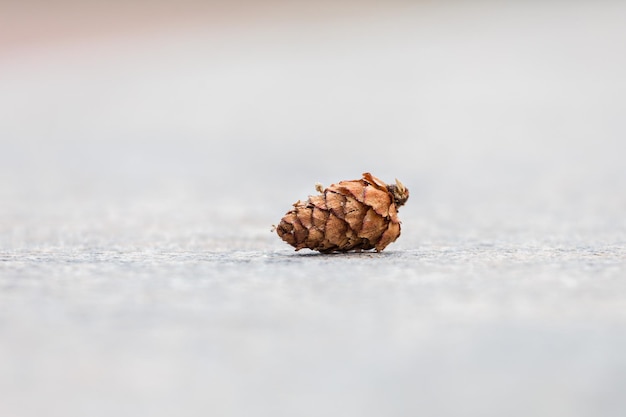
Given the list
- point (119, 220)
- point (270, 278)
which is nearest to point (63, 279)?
point (270, 278)

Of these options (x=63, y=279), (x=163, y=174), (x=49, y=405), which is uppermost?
(x=163, y=174)

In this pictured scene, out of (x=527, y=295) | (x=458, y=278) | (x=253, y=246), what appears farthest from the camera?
(x=253, y=246)

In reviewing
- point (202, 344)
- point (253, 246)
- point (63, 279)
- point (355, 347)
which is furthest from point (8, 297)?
point (253, 246)

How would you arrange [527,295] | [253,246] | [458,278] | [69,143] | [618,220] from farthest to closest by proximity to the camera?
[69,143] < [618,220] < [253,246] < [458,278] < [527,295]

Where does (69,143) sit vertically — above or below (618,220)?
above

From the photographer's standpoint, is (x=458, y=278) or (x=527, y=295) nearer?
(x=527, y=295)

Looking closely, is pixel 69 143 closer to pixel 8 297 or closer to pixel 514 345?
pixel 8 297

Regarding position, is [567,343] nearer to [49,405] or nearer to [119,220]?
[49,405]
